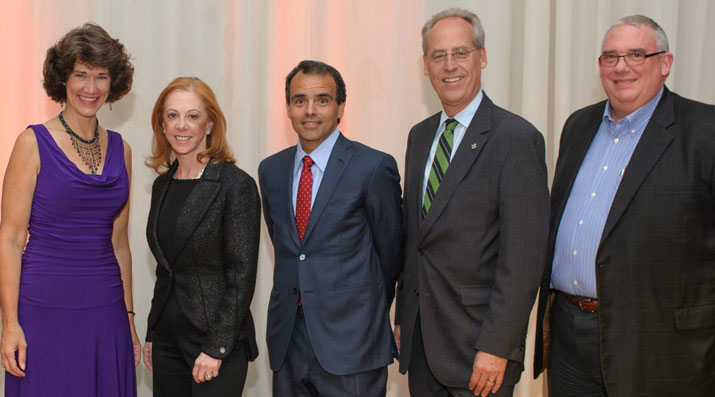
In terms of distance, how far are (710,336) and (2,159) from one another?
357cm

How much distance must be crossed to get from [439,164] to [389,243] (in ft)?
1.21

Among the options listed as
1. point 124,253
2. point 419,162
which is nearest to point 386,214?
point 419,162

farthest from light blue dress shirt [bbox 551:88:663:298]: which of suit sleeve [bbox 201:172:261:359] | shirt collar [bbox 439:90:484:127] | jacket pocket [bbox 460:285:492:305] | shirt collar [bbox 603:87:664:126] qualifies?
suit sleeve [bbox 201:172:261:359]

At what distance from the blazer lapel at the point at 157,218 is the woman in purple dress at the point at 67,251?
219 millimetres

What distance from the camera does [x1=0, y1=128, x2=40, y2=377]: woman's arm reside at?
212 centimetres

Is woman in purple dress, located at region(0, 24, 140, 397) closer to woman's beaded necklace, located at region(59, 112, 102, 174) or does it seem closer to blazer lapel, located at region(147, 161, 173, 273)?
woman's beaded necklace, located at region(59, 112, 102, 174)

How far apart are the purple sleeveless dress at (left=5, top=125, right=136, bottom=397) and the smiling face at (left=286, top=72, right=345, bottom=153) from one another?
81cm

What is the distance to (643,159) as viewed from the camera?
1.90 metres

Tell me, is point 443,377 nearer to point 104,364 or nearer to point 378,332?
point 378,332

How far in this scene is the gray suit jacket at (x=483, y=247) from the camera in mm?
1798

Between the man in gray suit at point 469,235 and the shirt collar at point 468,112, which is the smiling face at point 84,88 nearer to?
the man in gray suit at point 469,235

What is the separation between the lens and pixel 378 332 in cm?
214

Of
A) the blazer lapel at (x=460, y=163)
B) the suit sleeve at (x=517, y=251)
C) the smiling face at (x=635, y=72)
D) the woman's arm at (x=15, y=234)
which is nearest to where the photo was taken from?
the suit sleeve at (x=517, y=251)

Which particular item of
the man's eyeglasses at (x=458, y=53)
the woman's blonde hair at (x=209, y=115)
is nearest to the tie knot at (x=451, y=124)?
the man's eyeglasses at (x=458, y=53)
